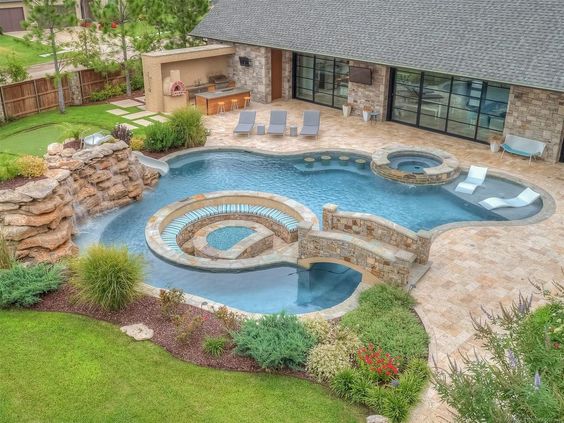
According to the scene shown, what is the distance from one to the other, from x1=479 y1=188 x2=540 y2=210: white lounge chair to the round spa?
74.9 inches

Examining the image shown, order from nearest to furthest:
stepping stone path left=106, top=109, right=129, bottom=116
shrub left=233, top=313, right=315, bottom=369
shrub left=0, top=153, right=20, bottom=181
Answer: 1. shrub left=233, top=313, right=315, bottom=369
2. shrub left=0, top=153, right=20, bottom=181
3. stepping stone path left=106, top=109, right=129, bottom=116

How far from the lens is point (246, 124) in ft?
71.6

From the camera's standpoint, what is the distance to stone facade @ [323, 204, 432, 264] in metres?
12.0

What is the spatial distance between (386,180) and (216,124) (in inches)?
343

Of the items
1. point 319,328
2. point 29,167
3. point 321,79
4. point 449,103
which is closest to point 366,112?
point 449,103

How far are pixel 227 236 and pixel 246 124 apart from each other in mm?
8480

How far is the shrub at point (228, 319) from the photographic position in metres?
9.74

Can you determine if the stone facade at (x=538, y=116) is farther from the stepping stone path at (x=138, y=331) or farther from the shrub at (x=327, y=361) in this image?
the stepping stone path at (x=138, y=331)

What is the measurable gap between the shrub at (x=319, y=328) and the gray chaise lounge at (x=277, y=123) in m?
12.6

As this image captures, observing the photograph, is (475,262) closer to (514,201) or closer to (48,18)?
(514,201)

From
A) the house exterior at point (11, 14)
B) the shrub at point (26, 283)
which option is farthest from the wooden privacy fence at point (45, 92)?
the house exterior at point (11, 14)

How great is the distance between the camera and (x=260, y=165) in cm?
1902

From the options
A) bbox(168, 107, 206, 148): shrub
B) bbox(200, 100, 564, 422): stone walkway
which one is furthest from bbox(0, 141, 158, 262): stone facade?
bbox(200, 100, 564, 422): stone walkway

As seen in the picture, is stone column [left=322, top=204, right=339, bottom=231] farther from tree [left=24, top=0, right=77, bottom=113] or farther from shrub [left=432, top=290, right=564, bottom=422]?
tree [left=24, top=0, right=77, bottom=113]
